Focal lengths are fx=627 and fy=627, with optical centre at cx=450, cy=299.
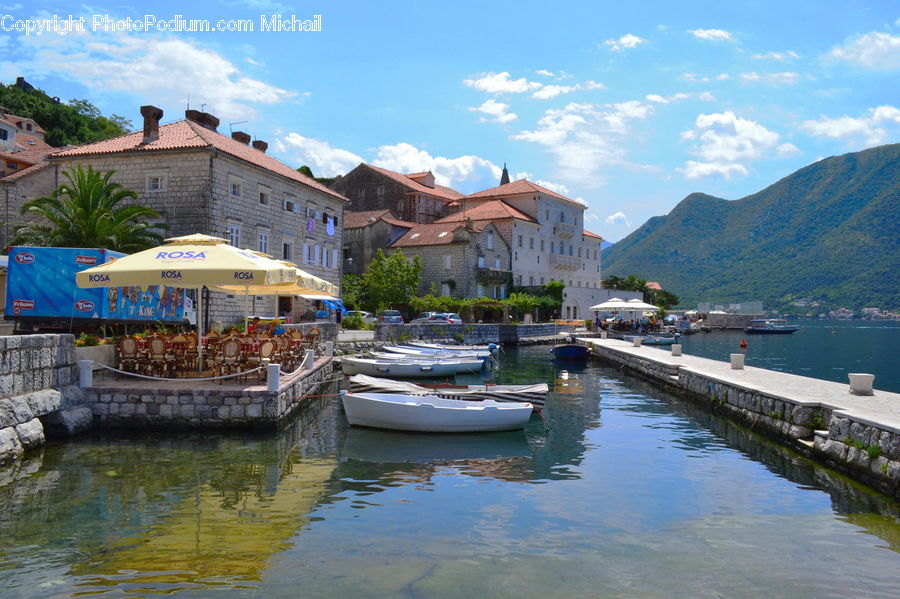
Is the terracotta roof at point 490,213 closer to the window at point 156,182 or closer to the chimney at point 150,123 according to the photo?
the chimney at point 150,123

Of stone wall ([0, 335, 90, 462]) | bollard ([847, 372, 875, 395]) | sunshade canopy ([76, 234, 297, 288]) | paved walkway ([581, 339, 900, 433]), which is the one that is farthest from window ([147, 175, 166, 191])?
bollard ([847, 372, 875, 395])

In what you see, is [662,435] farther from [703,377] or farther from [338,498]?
[338,498]

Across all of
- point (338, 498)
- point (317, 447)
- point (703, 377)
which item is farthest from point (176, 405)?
point (703, 377)

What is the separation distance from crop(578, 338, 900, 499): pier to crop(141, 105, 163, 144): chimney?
90.4 ft

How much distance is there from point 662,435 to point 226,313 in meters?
22.2

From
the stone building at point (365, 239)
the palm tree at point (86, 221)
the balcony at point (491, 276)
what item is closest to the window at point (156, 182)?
the palm tree at point (86, 221)

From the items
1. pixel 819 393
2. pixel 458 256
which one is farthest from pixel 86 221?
pixel 458 256

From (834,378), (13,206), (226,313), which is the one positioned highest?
(13,206)

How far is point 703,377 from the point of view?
2033 centimetres

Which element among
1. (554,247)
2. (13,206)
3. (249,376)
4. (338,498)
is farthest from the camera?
(554,247)

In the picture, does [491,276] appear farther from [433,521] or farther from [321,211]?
[433,521]

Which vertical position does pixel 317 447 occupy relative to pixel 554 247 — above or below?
below

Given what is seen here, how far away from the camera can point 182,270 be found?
13539 millimetres

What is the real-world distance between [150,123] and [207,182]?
222 inches
